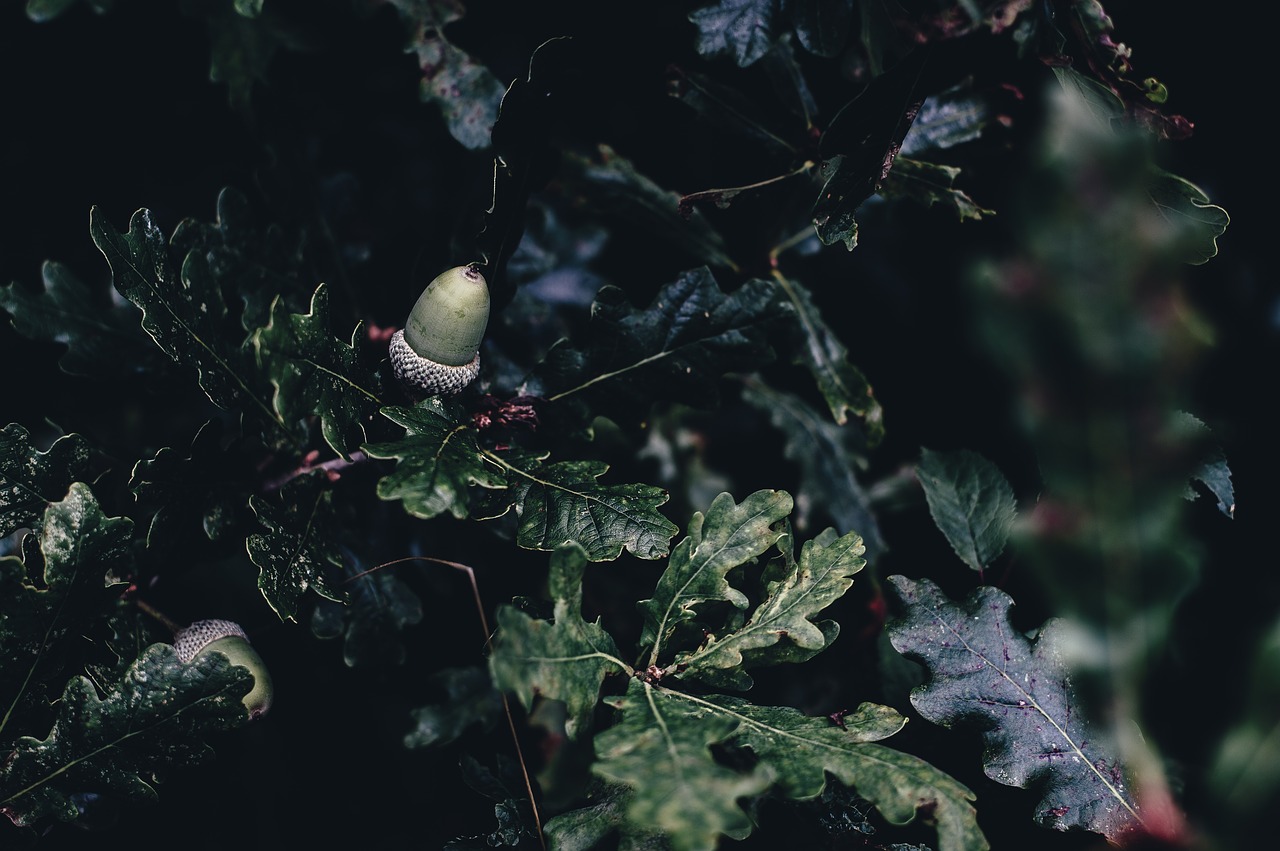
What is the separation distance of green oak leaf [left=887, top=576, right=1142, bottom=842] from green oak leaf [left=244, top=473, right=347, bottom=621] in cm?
68

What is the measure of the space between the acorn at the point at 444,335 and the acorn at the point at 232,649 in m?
0.38

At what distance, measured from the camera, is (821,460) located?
1531mm

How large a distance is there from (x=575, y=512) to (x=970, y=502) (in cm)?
58

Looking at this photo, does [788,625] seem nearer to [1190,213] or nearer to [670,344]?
[670,344]

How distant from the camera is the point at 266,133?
141cm

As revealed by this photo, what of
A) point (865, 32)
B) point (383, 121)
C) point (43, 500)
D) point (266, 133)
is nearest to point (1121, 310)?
point (865, 32)

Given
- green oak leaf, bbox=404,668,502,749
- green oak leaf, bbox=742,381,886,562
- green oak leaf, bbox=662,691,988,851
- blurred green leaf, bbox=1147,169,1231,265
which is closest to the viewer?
green oak leaf, bbox=662,691,988,851

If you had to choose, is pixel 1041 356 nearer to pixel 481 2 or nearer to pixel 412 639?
pixel 412 639

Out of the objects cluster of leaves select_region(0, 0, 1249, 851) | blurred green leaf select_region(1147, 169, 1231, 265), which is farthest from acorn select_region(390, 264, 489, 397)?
blurred green leaf select_region(1147, 169, 1231, 265)

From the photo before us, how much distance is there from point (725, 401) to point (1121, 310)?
4.39ft

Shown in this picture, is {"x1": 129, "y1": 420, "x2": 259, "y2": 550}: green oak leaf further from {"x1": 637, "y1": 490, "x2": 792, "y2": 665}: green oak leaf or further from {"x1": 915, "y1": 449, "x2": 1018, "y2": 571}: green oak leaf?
{"x1": 915, "y1": 449, "x2": 1018, "y2": 571}: green oak leaf

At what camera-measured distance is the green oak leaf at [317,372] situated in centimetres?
81

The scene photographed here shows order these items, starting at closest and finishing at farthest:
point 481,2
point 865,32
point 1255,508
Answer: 1. point 865,32
2. point 1255,508
3. point 481,2

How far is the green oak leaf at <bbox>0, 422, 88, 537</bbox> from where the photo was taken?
3.07 feet
